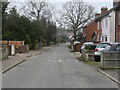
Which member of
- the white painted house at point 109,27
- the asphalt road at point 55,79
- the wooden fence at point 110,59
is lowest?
the asphalt road at point 55,79

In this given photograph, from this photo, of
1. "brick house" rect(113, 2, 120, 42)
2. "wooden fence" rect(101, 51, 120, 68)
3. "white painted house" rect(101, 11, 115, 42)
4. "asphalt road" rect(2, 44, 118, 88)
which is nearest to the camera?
"asphalt road" rect(2, 44, 118, 88)

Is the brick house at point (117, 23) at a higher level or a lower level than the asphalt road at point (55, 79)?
higher

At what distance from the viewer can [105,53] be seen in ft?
53.2

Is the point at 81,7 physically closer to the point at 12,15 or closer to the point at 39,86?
the point at 12,15

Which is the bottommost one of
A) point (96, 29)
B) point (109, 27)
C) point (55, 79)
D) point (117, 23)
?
point (55, 79)

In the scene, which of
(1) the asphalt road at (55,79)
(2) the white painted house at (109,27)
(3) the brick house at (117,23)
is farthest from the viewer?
(2) the white painted house at (109,27)

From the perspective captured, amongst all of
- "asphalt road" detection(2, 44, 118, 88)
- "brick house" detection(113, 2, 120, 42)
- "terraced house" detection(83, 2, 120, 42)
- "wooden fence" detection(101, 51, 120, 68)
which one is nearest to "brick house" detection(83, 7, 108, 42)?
"terraced house" detection(83, 2, 120, 42)

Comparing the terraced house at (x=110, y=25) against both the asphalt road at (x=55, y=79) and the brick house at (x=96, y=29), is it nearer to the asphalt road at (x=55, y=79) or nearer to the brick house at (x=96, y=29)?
the brick house at (x=96, y=29)

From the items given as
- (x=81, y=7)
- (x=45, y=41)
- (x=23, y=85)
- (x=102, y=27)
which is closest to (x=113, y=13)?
(x=102, y=27)

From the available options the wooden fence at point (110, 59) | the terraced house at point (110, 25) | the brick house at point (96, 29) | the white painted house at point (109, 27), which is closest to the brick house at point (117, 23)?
the terraced house at point (110, 25)

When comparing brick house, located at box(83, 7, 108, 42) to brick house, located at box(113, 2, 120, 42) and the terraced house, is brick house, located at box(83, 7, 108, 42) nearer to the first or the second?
the terraced house

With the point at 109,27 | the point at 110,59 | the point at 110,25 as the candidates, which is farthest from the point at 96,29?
the point at 110,59

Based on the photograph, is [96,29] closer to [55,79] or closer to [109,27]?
[109,27]

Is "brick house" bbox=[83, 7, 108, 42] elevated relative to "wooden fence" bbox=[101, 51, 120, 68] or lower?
elevated
